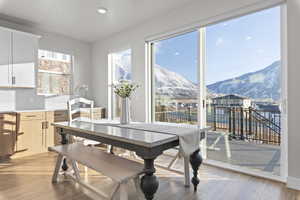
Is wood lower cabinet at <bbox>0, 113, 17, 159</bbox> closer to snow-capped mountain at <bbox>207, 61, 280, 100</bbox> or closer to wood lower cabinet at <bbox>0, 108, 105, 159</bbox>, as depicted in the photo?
wood lower cabinet at <bbox>0, 108, 105, 159</bbox>

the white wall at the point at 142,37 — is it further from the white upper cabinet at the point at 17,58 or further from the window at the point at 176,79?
the white upper cabinet at the point at 17,58

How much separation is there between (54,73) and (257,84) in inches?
169

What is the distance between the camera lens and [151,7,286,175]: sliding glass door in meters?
2.61

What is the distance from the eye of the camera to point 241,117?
2914mm

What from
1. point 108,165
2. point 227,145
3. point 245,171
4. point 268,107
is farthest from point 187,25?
point 108,165

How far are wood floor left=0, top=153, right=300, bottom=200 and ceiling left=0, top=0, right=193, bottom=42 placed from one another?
268 centimetres

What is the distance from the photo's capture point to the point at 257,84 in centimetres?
274

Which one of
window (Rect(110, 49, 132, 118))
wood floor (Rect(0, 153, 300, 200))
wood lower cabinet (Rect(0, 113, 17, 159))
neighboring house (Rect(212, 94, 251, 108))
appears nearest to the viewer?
wood floor (Rect(0, 153, 300, 200))

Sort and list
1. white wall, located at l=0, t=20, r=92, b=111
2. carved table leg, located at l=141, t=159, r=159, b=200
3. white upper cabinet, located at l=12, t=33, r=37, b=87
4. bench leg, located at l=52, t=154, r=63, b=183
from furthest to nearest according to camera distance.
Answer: white wall, located at l=0, t=20, r=92, b=111
white upper cabinet, located at l=12, t=33, r=37, b=87
bench leg, located at l=52, t=154, r=63, b=183
carved table leg, located at l=141, t=159, r=159, b=200

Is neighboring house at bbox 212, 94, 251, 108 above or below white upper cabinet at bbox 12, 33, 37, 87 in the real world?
below

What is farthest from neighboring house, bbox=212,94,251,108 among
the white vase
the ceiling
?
the ceiling

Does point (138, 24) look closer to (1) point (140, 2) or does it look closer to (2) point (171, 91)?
(1) point (140, 2)

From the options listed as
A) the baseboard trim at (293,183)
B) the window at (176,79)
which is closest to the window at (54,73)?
the window at (176,79)

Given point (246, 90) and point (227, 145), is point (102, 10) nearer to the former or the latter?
point (246, 90)
